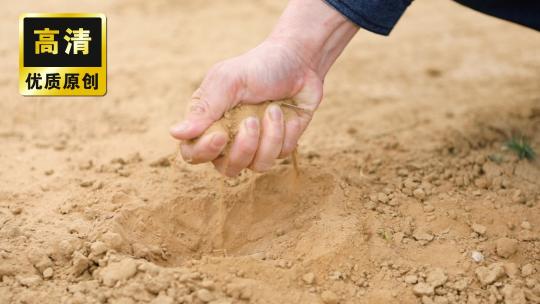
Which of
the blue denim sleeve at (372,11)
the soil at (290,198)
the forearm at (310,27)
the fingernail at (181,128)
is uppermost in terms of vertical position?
the blue denim sleeve at (372,11)

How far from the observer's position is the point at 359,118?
3047mm

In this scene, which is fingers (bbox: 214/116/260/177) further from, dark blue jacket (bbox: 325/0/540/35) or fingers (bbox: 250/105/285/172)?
dark blue jacket (bbox: 325/0/540/35)

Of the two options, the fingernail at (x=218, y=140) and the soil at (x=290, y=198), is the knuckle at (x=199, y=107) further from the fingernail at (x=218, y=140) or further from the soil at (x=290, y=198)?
the soil at (x=290, y=198)

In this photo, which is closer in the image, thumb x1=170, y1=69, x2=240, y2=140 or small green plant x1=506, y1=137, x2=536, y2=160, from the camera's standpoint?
thumb x1=170, y1=69, x2=240, y2=140

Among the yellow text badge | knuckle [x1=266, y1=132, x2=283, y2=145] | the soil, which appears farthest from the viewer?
the yellow text badge

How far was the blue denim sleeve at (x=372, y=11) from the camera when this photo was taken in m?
2.02

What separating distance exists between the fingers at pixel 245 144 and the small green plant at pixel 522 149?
4.05ft

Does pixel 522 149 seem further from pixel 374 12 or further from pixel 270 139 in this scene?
pixel 270 139

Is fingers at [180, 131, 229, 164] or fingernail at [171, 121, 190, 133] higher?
fingernail at [171, 121, 190, 133]

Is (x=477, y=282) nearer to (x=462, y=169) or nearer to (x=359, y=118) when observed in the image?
(x=462, y=169)

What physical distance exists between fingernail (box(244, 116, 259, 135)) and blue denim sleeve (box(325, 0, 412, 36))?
0.48 metres

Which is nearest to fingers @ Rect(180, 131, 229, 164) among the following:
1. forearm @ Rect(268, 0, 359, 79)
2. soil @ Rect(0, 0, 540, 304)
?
soil @ Rect(0, 0, 540, 304)

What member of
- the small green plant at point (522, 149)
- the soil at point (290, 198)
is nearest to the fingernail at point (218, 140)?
the soil at point (290, 198)

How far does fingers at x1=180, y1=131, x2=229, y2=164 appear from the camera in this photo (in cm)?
189
